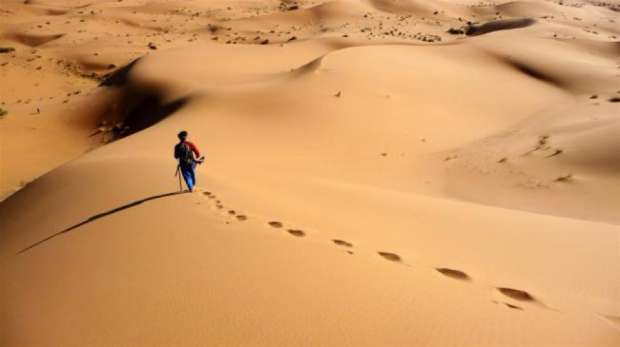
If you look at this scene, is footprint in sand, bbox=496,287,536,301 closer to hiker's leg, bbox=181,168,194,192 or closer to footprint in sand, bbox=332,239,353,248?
footprint in sand, bbox=332,239,353,248

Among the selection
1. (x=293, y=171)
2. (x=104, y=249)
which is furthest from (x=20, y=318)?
(x=293, y=171)

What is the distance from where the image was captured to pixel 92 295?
3.93m

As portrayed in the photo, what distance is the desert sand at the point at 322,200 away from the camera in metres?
3.49

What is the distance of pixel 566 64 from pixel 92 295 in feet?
68.3

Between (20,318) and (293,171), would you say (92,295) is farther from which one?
(293,171)

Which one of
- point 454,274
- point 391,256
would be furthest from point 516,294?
point 391,256

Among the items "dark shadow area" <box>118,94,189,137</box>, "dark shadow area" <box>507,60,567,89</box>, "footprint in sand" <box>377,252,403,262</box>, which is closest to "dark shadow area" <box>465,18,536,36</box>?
"dark shadow area" <box>507,60,567,89</box>

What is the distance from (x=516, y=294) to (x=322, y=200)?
10.2ft

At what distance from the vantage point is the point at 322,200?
6.53m

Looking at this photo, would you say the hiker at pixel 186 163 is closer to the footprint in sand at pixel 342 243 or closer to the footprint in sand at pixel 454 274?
the footprint in sand at pixel 342 243

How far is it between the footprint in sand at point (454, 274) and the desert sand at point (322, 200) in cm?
5

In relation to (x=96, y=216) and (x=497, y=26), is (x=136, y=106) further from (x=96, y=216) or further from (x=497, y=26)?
(x=497, y=26)

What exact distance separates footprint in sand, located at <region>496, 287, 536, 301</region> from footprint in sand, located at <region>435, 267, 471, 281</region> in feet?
0.96

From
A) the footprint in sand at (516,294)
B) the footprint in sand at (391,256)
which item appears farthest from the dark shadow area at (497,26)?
the footprint in sand at (516,294)
